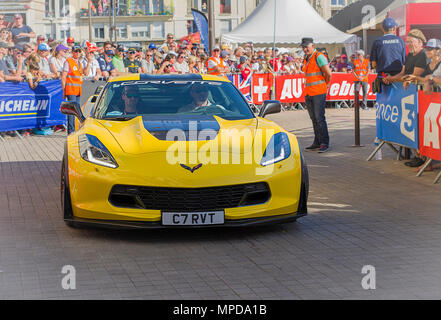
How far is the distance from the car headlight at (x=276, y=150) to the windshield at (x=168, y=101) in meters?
0.74

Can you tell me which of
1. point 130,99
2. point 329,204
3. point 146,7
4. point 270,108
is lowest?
point 329,204

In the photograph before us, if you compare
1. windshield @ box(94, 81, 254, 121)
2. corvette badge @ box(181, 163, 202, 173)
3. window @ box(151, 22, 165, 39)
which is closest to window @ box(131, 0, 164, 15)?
window @ box(151, 22, 165, 39)

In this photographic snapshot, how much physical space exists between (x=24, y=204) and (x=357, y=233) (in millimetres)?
3751

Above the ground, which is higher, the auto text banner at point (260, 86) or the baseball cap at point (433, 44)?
the baseball cap at point (433, 44)

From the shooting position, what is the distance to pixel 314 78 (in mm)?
13094

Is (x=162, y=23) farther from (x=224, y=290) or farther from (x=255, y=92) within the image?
(x=224, y=290)

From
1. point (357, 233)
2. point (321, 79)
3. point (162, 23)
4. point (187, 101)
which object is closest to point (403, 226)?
point (357, 233)

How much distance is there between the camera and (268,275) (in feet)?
17.5

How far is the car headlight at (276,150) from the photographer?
258 inches

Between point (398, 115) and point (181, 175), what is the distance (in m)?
5.63

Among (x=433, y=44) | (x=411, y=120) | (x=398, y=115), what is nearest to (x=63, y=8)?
(x=433, y=44)

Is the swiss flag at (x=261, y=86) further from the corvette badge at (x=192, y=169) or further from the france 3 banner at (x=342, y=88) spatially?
the corvette badge at (x=192, y=169)

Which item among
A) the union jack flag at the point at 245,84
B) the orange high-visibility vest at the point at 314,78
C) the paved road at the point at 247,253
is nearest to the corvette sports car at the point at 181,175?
the paved road at the point at 247,253

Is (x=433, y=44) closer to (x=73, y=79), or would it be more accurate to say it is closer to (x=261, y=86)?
(x=73, y=79)
